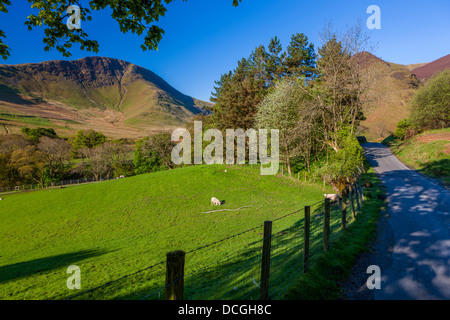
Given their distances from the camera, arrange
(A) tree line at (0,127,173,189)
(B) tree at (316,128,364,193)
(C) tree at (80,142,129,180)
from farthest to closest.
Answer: (C) tree at (80,142,129,180) < (A) tree line at (0,127,173,189) < (B) tree at (316,128,364,193)

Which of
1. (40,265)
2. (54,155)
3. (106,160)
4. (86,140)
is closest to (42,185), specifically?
(54,155)

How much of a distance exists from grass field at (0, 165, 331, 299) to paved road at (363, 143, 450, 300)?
14.6 ft

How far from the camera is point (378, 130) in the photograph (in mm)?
76250

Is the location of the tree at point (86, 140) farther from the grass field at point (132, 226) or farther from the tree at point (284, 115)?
the tree at point (284, 115)

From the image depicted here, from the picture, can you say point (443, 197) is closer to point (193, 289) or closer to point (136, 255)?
point (193, 289)

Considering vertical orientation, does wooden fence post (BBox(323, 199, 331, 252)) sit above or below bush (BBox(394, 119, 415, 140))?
below

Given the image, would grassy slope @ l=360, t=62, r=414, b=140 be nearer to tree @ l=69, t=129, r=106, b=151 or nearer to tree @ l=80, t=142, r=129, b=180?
tree @ l=80, t=142, r=129, b=180

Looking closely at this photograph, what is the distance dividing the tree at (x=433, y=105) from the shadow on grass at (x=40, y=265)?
184 feet

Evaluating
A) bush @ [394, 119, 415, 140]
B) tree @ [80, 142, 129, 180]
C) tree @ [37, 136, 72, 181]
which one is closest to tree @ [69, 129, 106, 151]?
tree @ [80, 142, 129, 180]

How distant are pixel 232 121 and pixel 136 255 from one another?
3116 centimetres

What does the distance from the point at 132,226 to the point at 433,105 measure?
54.8 metres

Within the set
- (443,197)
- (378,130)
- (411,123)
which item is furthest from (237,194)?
(378,130)

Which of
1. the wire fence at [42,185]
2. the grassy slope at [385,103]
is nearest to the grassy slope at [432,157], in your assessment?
the grassy slope at [385,103]

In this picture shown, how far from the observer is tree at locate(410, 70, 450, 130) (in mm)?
36719
